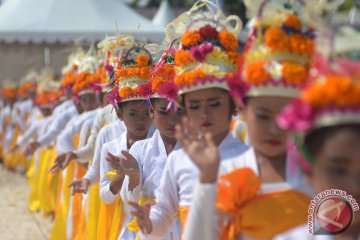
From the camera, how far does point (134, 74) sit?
5.70 metres

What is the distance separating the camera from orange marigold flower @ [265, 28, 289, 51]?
286 cm

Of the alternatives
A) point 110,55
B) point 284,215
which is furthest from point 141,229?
point 110,55

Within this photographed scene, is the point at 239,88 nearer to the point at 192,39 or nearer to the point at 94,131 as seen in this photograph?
the point at 192,39

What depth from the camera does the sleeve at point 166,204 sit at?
3426 mm

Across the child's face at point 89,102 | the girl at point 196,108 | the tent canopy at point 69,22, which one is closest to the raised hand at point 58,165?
the child's face at point 89,102

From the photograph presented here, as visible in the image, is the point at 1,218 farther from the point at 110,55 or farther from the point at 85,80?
the point at 110,55

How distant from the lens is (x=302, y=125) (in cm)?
230

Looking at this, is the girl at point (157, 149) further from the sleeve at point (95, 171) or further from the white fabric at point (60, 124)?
the white fabric at point (60, 124)

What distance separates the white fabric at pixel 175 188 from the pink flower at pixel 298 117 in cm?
107

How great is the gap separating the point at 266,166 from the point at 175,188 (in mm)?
682

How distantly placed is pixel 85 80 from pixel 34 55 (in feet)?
55.6

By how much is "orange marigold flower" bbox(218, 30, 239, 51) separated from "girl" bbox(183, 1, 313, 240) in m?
0.76

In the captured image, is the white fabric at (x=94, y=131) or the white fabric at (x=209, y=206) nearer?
the white fabric at (x=209, y=206)

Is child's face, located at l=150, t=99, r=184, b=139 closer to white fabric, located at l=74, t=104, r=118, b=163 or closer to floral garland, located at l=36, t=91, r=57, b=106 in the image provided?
white fabric, located at l=74, t=104, r=118, b=163
